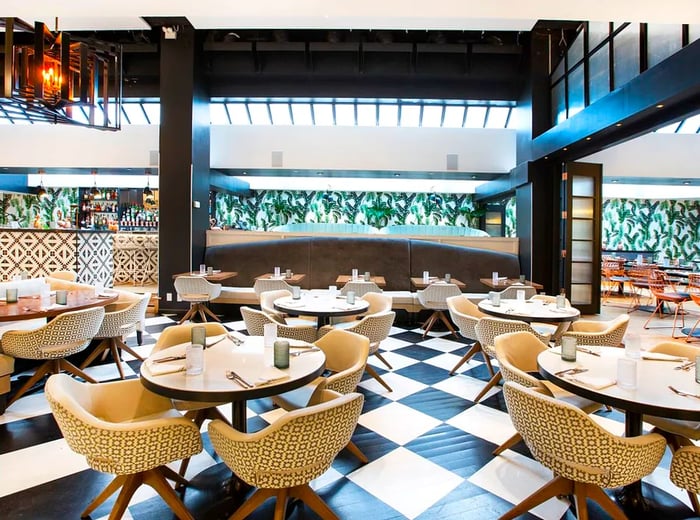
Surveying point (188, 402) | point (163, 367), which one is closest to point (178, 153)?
point (188, 402)

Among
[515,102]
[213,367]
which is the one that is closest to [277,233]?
[515,102]

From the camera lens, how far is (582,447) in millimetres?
1604

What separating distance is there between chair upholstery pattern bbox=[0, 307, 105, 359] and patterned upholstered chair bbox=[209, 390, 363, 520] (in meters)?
2.27

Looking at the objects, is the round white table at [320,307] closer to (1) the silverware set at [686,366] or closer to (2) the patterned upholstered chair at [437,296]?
(2) the patterned upholstered chair at [437,296]

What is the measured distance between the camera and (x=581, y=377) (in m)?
1.99

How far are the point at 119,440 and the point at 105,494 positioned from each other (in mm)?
579

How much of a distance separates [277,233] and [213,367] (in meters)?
5.85

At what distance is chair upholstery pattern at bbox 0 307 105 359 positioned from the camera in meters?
3.06

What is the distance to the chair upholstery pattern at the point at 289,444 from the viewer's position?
4.95ft

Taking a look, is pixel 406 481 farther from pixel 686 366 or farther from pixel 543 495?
pixel 686 366

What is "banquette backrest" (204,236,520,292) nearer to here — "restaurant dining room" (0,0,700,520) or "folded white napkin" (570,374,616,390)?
"restaurant dining room" (0,0,700,520)

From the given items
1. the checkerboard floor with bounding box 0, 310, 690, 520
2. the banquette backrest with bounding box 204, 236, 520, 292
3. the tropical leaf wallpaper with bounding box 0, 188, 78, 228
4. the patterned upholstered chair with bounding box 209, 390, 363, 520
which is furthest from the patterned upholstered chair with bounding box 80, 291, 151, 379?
the tropical leaf wallpaper with bounding box 0, 188, 78, 228

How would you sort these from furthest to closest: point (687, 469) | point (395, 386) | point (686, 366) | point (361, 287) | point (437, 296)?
point (437, 296) < point (361, 287) < point (395, 386) < point (686, 366) < point (687, 469)

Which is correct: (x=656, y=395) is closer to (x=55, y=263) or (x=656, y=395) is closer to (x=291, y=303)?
(x=291, y=303)
